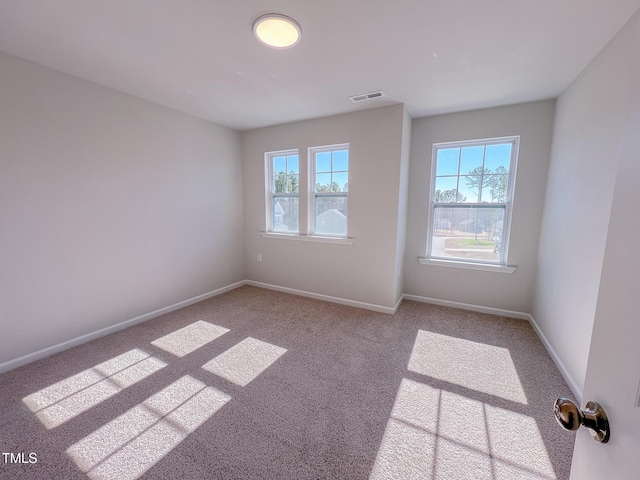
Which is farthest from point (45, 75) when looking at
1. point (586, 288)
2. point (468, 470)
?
point (586, 288)

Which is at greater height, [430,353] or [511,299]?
[511,299]

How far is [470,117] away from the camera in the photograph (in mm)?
3094

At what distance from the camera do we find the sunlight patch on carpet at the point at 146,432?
1.36 meters

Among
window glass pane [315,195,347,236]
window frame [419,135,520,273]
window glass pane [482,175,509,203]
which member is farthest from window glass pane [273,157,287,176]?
window glass pane [482,175,509,203]

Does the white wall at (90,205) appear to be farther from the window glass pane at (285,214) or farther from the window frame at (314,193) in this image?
the window frame at (314,193)

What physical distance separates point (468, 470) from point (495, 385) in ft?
2.77

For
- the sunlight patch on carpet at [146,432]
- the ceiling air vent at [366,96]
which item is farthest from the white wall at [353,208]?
the sunlight patch on carpet at [146,432]

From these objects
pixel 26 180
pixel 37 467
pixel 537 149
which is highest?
pixel 537 149

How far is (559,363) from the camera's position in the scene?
2182 mm

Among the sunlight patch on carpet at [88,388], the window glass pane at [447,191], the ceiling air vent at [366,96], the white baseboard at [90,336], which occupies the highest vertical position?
the ceiling air vent at [366,96]

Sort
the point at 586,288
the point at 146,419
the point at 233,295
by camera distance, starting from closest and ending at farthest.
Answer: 1. the point at 146,419
2. the point at 586,288
3. the point at 233,295

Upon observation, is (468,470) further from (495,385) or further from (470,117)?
(470,117)

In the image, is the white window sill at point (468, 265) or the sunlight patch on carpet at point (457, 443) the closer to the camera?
the sunlight patch on carpet at point (457, 443)

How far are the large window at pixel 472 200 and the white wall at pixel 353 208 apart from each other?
74cm
